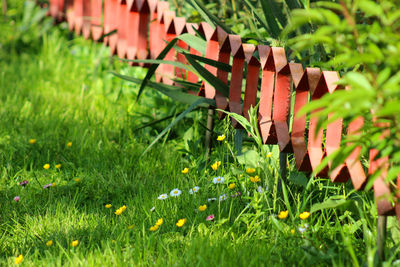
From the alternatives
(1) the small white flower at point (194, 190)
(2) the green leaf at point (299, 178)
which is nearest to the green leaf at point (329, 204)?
(2) the green leaf at point (299, 178)

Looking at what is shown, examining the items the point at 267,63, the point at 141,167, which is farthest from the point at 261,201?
the point at 141,167

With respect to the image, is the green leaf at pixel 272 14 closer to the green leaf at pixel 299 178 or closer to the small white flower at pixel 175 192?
the green leaf at pixel 299 178

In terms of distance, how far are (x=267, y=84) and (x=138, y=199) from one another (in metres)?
0.75

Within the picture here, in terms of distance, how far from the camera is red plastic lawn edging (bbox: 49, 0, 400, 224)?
1.74 meters

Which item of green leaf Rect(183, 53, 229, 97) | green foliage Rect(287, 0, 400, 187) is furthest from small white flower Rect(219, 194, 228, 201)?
green foliage Rect(287, 0, 400, 187)

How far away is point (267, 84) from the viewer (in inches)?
84.9

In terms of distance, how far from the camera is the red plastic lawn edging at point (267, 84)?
174cm

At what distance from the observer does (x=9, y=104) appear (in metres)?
3.46

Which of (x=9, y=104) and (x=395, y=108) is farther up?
(x=395, y=108)

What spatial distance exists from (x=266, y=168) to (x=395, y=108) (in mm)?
925

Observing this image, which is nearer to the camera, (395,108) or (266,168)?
(395,108)

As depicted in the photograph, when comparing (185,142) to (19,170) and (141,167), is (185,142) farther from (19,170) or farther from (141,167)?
(19,170)

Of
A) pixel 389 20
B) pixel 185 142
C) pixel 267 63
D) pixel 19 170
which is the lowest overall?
pixel 19 170

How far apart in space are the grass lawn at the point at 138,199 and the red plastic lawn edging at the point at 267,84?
13 cm
